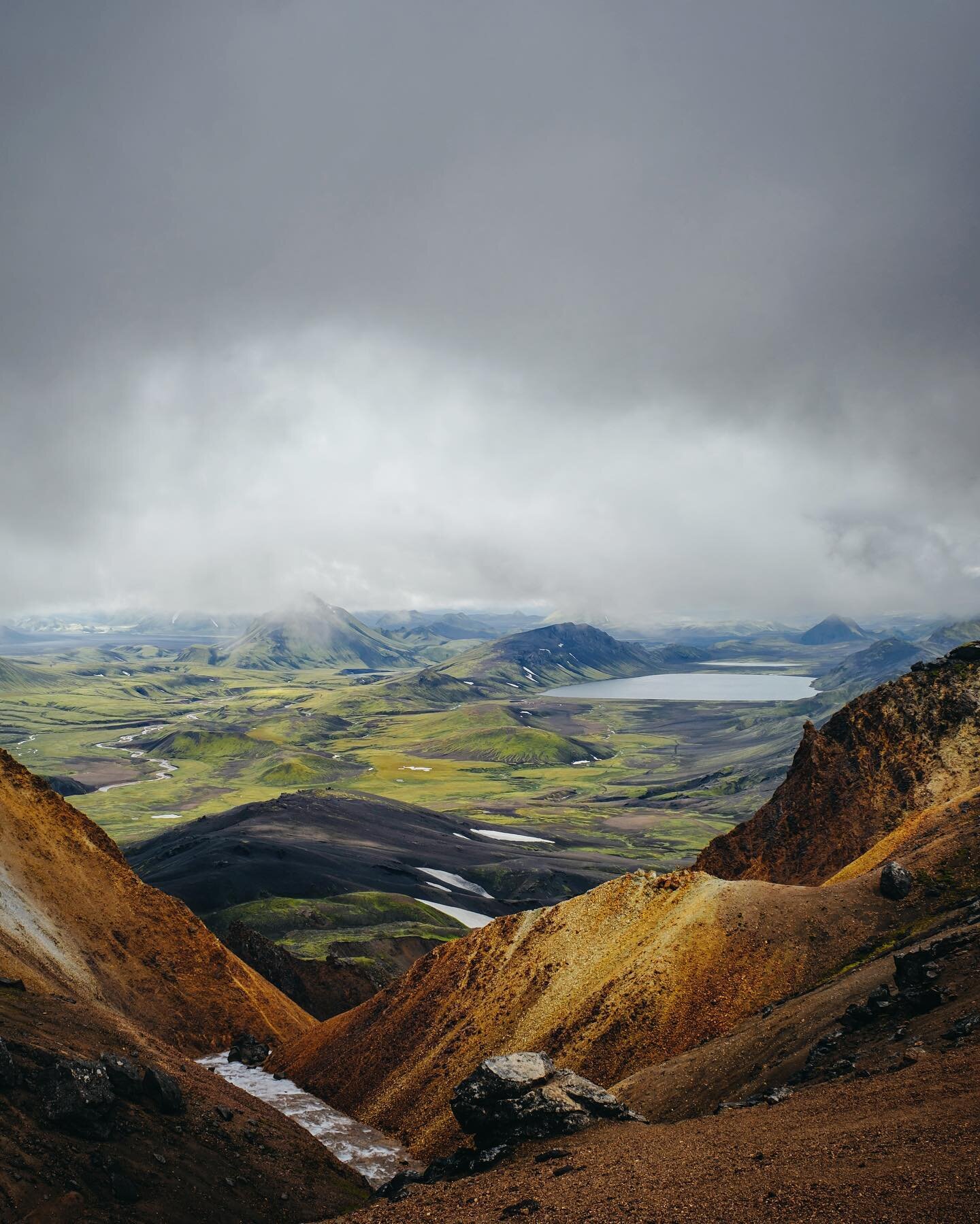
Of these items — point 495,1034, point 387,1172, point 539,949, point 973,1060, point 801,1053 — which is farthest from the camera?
point 539,949

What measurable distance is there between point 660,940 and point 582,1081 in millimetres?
16402

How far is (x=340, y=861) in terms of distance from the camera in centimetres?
13762

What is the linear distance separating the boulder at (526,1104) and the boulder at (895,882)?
22.5 metres

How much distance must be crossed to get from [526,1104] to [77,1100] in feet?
58.3

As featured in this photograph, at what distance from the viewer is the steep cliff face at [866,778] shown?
219ft

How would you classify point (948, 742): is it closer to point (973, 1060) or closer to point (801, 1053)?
point (801, 1053)

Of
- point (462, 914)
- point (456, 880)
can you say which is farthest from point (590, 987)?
point (456, 880)

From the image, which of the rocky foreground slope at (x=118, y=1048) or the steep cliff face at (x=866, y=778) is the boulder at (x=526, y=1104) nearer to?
the rocky foreground slope at (x=118, y=1048)

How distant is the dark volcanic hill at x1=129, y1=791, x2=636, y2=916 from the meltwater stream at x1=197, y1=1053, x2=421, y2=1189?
60.6 meters

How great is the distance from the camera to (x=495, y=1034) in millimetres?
46125

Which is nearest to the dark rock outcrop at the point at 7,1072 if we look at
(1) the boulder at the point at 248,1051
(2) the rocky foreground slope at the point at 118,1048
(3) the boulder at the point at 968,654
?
(2) the rocky foreground slope at the point at 118,1048

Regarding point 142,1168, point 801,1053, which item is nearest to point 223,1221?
point 142,1168

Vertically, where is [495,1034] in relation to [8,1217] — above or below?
below

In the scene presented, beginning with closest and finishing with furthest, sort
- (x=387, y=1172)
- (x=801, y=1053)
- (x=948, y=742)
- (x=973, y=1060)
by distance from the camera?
(x=973, y=1060) < (x=801, y=1053) < (x=387, y=1172) < (x=948, y=742)
